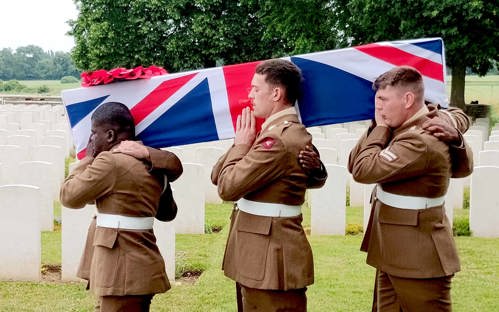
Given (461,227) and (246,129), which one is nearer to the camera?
(246,129)

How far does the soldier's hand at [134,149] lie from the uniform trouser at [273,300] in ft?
2.94

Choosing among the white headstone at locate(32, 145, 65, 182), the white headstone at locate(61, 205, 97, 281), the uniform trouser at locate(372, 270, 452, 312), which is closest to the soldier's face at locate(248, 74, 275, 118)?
the uniform trouser at locate(372, 270, 452, 312)

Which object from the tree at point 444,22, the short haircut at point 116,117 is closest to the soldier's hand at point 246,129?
the short haircut at point 116,117

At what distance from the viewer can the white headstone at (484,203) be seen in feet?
27.3

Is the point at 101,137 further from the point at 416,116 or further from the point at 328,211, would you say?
the point at 328,211

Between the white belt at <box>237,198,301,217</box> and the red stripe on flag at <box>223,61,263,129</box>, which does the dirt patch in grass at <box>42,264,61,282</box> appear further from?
the white belt at <box>237,198,301,217</box>

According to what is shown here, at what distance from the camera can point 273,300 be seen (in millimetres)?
3904

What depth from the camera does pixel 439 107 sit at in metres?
4.59

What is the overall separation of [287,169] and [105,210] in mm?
1011

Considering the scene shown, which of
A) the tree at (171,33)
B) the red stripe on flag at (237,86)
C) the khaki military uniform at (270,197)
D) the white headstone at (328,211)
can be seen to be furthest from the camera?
the tree at (171,33)

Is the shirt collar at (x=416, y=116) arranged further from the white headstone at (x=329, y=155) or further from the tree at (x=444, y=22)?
the tree at (x=444, y=22)

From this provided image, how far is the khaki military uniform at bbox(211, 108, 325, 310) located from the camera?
3750 mm

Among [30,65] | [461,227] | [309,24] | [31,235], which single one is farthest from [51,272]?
[30,65]

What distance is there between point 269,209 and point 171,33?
30.5 meters
